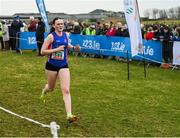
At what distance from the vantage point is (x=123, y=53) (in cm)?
1966

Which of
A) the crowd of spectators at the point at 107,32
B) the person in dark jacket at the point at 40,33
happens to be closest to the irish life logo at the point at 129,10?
the crowd of spectators at the point at 107,32

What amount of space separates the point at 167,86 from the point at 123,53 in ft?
22.9

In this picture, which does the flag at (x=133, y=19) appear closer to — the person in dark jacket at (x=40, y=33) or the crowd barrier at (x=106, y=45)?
the crowd barrier at (x=106, y=45)

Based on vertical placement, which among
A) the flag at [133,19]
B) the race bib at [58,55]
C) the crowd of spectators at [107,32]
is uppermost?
the flag at [133,19]

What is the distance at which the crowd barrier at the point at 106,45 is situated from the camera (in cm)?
1805

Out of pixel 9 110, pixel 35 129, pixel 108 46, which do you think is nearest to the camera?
pixel 35 129

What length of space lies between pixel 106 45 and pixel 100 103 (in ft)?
36.9

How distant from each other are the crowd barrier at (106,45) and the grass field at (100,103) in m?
1.36

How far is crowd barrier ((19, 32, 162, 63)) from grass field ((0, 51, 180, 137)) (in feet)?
4.47

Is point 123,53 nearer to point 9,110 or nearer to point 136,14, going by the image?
point 136,14

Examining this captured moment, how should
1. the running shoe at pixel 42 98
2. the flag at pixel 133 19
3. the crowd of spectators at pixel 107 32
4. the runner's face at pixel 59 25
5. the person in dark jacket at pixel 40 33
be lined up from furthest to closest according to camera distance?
the person in dark jacket at pixel 40 33 < the crowd of spectators at pixel 107 32 < the flag at pixel 133 19 < the running shoe at pixel 42 98 < the runner's face at pixel 59 25

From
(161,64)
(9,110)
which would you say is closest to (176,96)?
(9,110)

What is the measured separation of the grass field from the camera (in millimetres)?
7664

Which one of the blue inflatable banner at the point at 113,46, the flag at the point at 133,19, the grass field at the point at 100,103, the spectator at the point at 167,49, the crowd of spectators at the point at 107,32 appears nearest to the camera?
the grass field at the point at 100,103
